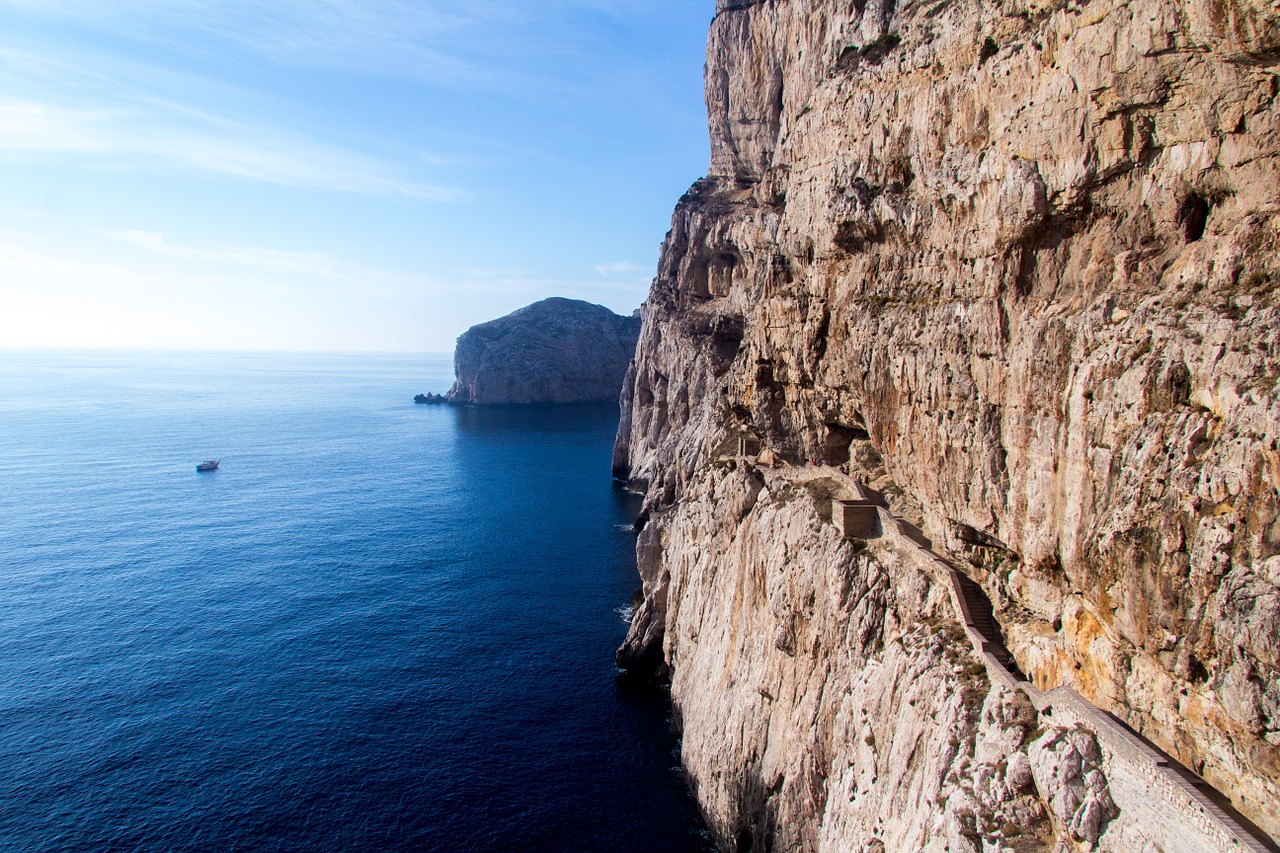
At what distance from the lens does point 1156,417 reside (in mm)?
24344

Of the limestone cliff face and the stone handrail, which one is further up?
the limestone cliff face

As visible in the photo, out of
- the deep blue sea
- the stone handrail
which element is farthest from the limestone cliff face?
the deep blue sea

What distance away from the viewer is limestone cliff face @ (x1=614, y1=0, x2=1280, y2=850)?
22766 mm

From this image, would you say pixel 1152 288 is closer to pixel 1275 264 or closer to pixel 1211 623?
pixel 1275 264

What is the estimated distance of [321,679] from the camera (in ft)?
211

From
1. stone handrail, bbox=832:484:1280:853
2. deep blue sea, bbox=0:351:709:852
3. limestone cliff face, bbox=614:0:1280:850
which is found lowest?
deep blue sea, bbox=0:351:709:852

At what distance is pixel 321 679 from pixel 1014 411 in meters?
56.5

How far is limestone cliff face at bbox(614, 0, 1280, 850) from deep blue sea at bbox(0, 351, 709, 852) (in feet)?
35.2

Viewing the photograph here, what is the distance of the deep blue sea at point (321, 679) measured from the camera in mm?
48469

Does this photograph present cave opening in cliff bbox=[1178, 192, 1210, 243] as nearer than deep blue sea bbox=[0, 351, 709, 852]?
Yes

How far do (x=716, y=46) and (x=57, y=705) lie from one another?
106 meters

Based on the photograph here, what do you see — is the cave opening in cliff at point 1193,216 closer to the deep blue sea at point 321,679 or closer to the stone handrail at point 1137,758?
the stone handrail at point 1137,758

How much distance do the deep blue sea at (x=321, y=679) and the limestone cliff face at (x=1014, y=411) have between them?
10.7m

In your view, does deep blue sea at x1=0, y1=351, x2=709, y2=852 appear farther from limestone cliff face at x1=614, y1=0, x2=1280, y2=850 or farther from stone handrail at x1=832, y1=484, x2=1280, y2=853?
stone handrail at x1=832, y1=484, x2=1280, y2=853
